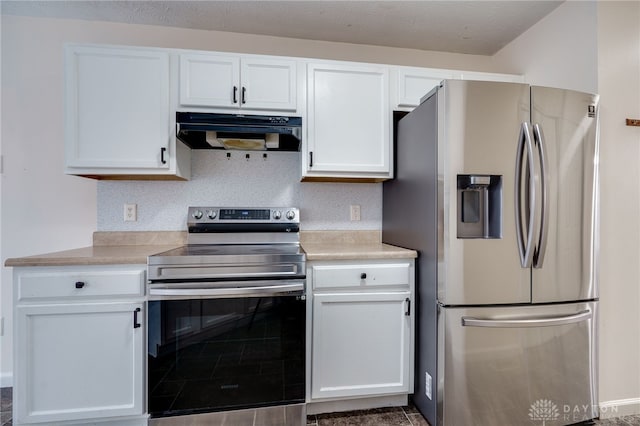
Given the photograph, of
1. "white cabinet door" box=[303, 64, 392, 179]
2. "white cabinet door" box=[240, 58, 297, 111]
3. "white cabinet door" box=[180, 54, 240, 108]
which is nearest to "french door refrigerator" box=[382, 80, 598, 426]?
"white cabinet door" box=[303, 64, 392, 179]

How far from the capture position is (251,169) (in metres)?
2.27

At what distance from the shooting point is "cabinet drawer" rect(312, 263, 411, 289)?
5.62 feet

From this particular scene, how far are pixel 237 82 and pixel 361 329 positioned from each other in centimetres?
→ 167

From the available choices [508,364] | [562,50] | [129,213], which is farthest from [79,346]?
[562,50]

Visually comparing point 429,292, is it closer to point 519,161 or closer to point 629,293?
point 519,161

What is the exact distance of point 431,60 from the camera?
2.53 m

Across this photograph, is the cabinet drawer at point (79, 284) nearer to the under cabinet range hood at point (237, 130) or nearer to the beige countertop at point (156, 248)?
the beige countertop at point (156, 248)

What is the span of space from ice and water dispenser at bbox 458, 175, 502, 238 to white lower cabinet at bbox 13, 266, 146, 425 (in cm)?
169

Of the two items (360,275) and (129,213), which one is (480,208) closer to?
(360,275)

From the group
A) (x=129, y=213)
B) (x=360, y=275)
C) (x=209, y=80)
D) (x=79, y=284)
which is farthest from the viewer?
(x=129, y=213)

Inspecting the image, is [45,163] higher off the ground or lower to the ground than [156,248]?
higher

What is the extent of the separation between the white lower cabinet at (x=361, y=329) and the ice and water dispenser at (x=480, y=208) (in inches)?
14.9

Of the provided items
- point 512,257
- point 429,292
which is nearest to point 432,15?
point 512,257

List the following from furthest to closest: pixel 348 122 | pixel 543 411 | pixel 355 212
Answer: pixel 355 212 → pixel 348 122 → pixel 543 411
